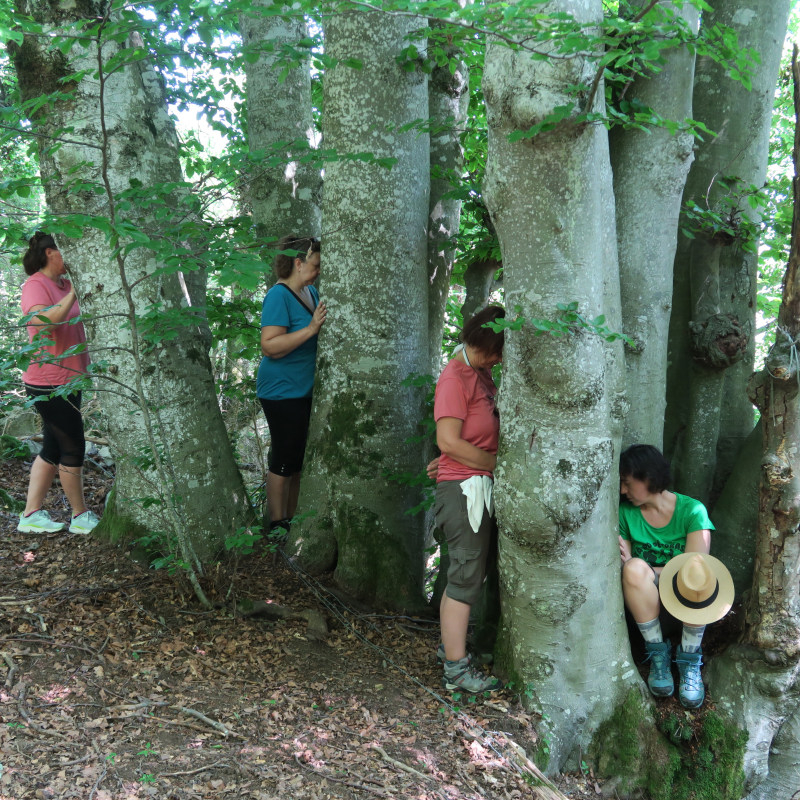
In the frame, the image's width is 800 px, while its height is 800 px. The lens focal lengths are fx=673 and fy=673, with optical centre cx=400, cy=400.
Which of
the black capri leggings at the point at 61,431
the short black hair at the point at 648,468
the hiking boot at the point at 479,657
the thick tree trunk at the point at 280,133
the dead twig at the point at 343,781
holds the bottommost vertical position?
the hiking boot at the point at 479,657

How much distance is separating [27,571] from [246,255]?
248 cm

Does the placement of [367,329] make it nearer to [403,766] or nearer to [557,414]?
[557,414]

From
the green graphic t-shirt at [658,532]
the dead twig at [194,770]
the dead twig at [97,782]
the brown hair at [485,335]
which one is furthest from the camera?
the green graphic t-shirt at [658,532]

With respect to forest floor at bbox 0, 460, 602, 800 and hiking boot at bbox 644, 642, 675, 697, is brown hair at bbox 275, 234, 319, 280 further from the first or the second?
hiking boot at bbox 644, 642, 675, 697

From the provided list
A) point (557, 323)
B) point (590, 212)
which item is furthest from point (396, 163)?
point (557, 323)

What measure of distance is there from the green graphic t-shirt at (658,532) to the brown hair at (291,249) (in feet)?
8.50

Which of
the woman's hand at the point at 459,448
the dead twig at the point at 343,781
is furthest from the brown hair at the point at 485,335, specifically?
the dead twig at the point at 343,781

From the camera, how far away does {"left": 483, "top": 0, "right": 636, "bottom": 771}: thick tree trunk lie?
120 inches

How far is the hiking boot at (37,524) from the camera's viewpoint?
461cm

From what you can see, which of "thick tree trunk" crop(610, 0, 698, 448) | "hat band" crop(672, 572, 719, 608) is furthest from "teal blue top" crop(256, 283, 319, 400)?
"hat band" crop(672, 572, 719, 608)

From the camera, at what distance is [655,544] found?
12.3 feet

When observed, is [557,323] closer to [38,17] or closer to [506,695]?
[506,695]

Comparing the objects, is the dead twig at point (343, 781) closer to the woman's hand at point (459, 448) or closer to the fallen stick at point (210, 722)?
the fallen stick at point (210, 722)

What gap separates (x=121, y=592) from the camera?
153 inches
